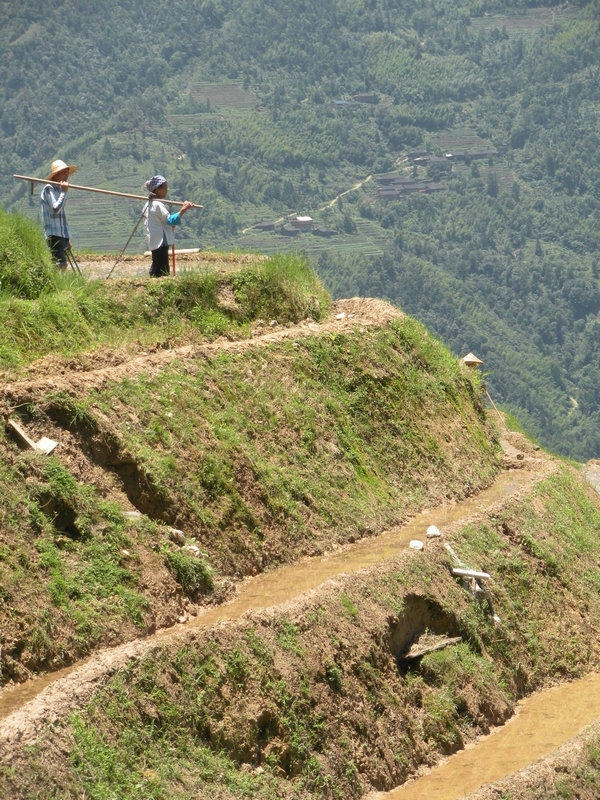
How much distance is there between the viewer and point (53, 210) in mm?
14320

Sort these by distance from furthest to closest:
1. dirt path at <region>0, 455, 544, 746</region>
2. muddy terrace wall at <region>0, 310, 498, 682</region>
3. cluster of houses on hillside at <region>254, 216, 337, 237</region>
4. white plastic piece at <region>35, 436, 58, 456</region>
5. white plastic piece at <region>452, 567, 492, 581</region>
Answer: cluster of houses on hillside at <region>254, 216, 337, 237</region>, white plastic piece at <region>452, 567, 492, 581</region>, white plastic piece at <region>35, 436, 58, 456</region>, muddy terrace wall at <region>0, 310, 498, 682</region>, dirt path at <region>0, 455, 544, 746</region>

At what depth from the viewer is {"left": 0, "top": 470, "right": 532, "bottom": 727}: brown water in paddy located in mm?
8891

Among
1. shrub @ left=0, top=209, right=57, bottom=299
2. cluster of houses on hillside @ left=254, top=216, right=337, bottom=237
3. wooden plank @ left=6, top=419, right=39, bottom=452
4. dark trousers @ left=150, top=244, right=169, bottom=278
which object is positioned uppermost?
shrub @ left=0, top=209, right=57, bottom=299

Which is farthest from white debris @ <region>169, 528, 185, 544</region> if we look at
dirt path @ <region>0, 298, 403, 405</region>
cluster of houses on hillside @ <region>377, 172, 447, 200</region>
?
cluster of houses on hillside @ <region>377, 172, 447, 200</region>

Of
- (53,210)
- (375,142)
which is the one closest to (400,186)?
(375,142)

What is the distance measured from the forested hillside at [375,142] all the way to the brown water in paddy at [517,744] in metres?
59.6

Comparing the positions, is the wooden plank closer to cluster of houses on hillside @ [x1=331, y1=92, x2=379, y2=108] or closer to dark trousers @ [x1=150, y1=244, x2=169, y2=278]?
dark trousers @ [x1=150, y1=244, x2=169, y2=278]

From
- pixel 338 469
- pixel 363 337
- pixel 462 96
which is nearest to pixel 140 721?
pixel 338 469

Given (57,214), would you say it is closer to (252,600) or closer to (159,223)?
(159,223)

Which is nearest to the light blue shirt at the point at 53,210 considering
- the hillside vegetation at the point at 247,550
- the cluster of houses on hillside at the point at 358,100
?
the hillside vegetation at the point at 247,550

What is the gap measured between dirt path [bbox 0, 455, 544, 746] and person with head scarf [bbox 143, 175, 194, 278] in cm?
439

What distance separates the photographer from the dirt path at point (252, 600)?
8109 millimetres

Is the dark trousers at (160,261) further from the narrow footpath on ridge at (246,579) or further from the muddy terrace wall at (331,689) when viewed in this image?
the muddy terrace wall at (331,689)

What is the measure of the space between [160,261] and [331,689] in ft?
22.8
